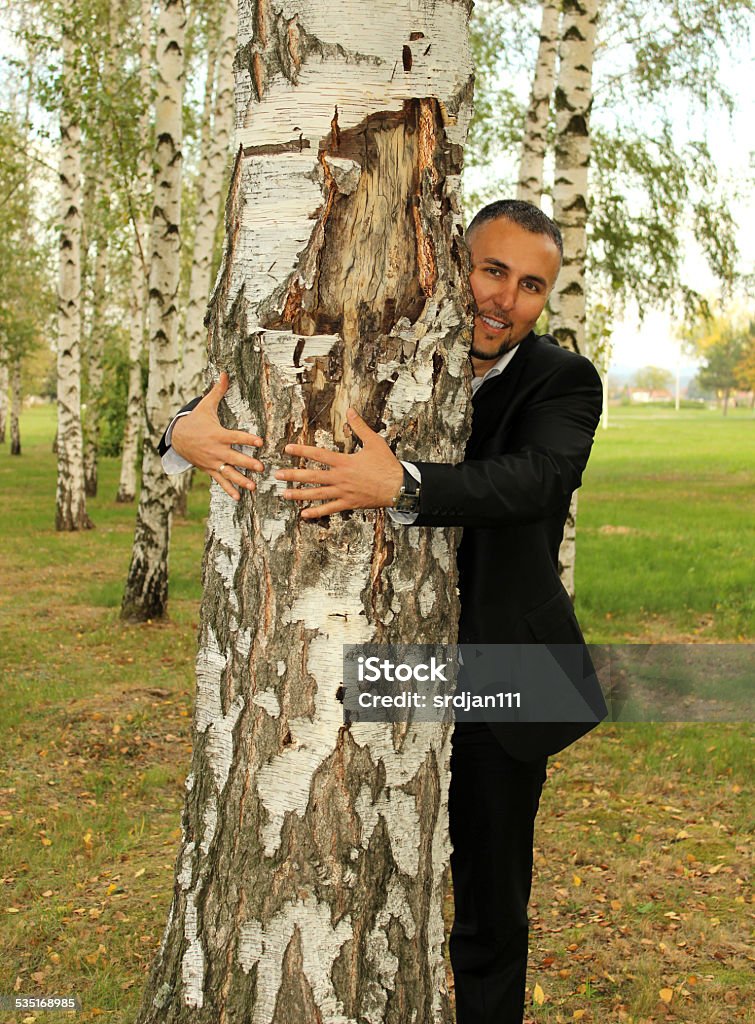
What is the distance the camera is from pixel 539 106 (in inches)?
495

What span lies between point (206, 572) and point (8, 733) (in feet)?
16.7

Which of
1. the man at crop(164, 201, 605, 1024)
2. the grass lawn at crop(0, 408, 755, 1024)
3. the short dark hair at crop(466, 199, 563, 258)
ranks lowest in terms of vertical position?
the grass lawn at crop(0, 408, 755, 1024)

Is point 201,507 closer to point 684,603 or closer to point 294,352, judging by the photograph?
point 684,603

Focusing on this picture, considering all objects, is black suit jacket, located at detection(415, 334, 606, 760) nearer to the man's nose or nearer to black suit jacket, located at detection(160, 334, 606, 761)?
black suit jacket, located at detection(160, 334, 606, 761)

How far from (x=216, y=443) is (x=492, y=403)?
89 centimetres

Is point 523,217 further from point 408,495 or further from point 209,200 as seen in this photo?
point 209,200

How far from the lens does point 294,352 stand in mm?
2498

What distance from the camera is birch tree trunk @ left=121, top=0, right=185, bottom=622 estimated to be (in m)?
10.6

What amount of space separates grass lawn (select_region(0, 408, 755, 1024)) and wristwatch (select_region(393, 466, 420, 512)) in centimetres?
260

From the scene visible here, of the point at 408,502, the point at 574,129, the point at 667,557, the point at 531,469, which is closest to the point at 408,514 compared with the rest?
the point at 408,502

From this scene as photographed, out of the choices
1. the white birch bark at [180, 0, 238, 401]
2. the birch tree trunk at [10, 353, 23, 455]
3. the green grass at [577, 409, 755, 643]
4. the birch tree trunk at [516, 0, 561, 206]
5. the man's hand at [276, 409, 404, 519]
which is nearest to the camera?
the man's hand at [276, 409, 404, 519]

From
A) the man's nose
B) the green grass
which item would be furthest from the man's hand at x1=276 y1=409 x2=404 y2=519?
the green grass

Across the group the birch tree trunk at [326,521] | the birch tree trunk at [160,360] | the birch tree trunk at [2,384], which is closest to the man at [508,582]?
the birch tree trunk at [326,521]

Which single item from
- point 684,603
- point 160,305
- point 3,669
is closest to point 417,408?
point 3,669
